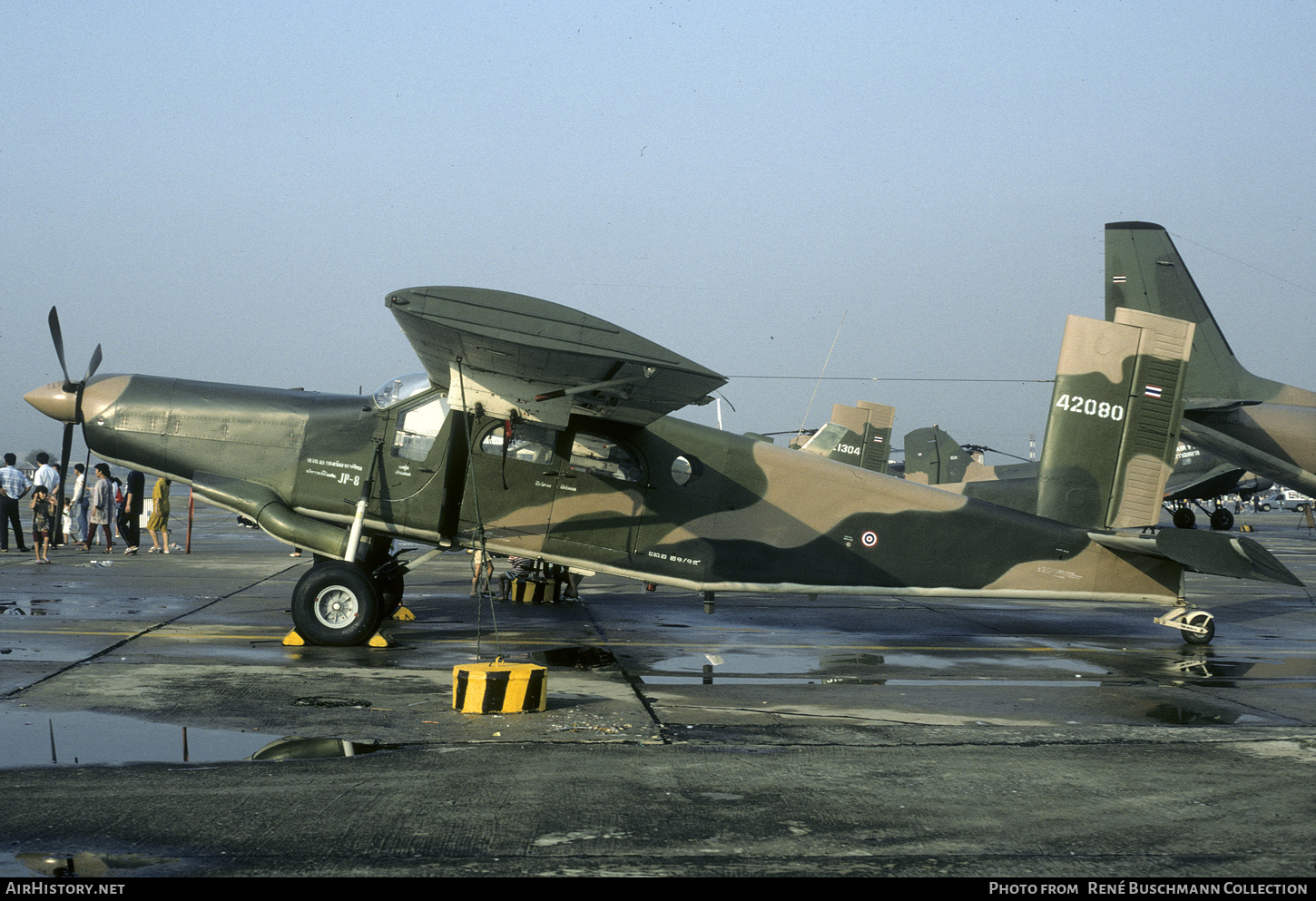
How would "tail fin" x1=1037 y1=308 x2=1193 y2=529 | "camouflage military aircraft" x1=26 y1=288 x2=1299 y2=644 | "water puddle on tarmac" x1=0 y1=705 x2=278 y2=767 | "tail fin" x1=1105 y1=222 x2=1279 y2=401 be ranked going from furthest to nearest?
"tail fin" x1=1105 y1=222 x2=1279 y2=401
"tail fin" x1=1037 y1=308 x2=1193 y2=529
"camouflage military aircraft" x1=26 y1=288 x2=1299 y2=644
"water puddle on tarmac" x1=0 y1=705 x2=278 y2=767

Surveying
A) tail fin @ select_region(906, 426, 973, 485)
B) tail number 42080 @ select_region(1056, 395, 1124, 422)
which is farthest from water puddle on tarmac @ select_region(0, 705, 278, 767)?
tail fin @ select_region(906, 426, 973, 485)

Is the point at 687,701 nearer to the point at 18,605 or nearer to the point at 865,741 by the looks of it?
the point at 865,741

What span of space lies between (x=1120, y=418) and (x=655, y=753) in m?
7.53

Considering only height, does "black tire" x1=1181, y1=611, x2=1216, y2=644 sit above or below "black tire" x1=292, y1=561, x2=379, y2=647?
above

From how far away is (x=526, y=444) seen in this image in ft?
33.4

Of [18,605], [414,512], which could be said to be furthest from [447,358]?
[18,605]

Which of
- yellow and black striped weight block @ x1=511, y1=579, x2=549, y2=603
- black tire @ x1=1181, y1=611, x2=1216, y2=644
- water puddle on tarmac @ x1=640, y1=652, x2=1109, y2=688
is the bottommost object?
yellow and black striped weight block @ x1=511, y1=579, x2=549, y2=603

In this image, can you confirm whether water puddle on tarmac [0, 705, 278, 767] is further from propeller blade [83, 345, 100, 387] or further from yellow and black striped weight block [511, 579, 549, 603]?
yellow and black striped weight block [511, 579, 549, 603]

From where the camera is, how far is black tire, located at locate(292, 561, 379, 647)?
947cm

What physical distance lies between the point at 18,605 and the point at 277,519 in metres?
4.36

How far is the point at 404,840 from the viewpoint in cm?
413

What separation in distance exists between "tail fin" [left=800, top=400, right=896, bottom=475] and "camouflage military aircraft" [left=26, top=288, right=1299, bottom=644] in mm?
14839

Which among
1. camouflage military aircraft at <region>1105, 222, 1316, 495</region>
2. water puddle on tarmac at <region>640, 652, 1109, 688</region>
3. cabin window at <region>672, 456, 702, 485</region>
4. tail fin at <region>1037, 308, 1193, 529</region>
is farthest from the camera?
camouflage military aircraft at <region>1105, 222, 1316, 495</region>

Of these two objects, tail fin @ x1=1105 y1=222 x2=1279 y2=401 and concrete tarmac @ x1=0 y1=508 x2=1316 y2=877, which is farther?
tail fin @ x1=1105 y1=222 x2=1279 y2=401
